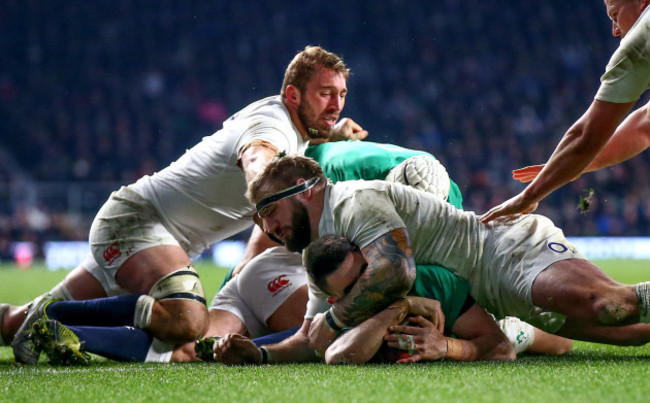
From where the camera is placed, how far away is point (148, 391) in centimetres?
298

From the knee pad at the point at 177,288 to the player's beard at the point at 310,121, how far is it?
1.24 meters

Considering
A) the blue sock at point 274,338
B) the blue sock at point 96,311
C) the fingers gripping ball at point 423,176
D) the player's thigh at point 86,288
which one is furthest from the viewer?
the player's thigh at point 86,288

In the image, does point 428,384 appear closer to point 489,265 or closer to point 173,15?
point 489,265

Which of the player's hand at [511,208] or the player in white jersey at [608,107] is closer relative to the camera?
the player in white jersey at [608,107]

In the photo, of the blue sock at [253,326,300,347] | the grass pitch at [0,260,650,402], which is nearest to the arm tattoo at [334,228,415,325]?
the grass pitch at [0,260,650,402]

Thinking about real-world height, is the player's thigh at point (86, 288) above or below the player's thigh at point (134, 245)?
below

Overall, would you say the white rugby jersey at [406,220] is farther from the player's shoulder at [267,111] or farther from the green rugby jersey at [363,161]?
the player's shoulder at [267,111]

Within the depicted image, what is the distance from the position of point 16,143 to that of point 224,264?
6477 millimetres

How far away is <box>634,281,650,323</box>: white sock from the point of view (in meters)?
3.48


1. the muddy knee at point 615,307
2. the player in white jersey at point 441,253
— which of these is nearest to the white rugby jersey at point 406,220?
the player in white jersey at point 441,253

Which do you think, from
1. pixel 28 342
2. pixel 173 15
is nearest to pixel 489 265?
pixel 28 342

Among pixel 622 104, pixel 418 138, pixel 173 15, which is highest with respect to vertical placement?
pixel 173 15

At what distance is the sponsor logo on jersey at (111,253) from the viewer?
493cm

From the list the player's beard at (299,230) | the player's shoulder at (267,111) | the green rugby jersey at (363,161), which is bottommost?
the player's beard at (299,230)
